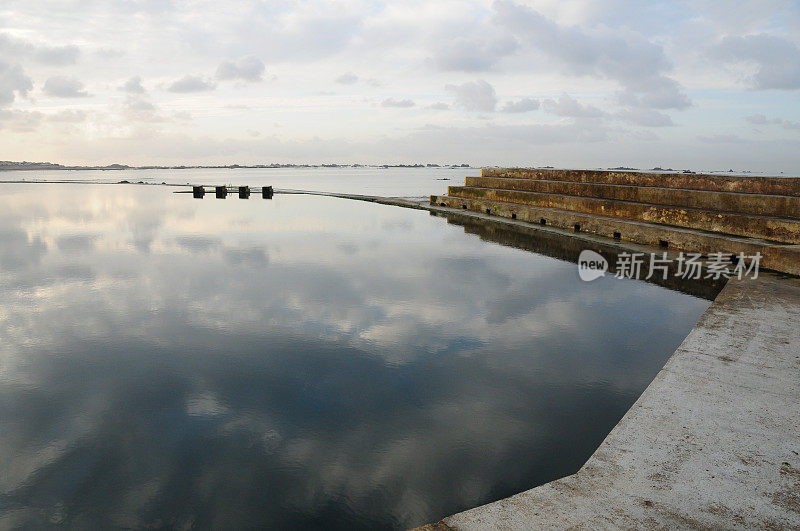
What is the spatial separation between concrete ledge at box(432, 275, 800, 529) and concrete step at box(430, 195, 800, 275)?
20.9 ft

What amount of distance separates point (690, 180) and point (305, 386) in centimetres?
1680

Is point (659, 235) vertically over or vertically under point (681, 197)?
under

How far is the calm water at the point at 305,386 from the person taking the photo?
4066mm

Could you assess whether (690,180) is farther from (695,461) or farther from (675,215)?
(695,461)

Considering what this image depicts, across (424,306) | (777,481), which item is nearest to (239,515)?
(777,481)

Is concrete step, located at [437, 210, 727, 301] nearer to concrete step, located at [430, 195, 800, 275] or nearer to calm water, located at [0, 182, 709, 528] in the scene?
concrete step, located at [430, 195, 800, 275]

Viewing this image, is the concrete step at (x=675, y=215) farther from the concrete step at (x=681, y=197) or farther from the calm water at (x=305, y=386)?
the calm water at (x=305, y=386)

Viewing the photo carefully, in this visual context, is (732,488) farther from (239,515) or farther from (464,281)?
(464,281)

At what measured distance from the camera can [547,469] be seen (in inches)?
168

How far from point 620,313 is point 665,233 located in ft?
25.5

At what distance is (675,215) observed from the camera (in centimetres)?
1605

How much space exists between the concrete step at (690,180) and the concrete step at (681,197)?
0.50 metres

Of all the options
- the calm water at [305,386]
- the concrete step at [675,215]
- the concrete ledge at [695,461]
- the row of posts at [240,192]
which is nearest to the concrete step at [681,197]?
the concrete step at [675,215]

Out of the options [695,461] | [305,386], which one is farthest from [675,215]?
[305,386]
